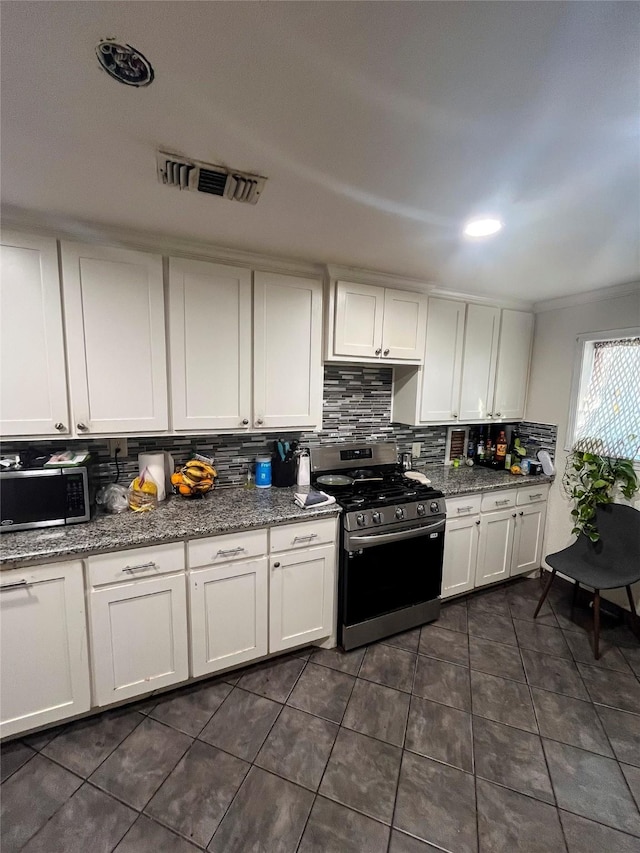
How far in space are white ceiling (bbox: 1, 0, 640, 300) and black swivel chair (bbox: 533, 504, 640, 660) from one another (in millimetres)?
1813

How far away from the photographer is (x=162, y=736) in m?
1.60

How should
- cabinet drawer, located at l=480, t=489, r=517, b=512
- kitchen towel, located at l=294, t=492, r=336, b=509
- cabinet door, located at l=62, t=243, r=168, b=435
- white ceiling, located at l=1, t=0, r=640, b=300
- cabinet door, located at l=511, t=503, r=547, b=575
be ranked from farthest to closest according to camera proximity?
1. cabinet door, located at l=511, t=503, r=547, b=575
2. cabinet drawer, located at l=480, t=489, r=517, b=512
3. kitchen towel, located at l=294, t=492, r=336, b=509
4. cabinet door, located at l=62, t=243, r=168, b=435
5. white ceiling, located at l=1, t=0, r=640, b=300

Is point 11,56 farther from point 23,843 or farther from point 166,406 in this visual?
point 23,843

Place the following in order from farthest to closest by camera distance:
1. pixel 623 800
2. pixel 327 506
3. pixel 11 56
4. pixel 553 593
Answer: pixel 553 593
pixel 327 506
pixel 623 800
pixel 11 56

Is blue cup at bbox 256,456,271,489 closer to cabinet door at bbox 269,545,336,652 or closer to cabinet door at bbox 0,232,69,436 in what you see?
cabinet door at bbox 269,545,336,652

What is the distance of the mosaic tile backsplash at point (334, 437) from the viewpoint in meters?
2.06

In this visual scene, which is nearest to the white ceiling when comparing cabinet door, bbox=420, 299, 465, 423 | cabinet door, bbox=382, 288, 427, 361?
cabinet door, bbox=382, 288, 427, 361

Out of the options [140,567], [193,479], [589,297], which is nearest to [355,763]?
[140,567]

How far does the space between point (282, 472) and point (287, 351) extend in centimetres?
79

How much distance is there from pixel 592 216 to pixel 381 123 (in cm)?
110

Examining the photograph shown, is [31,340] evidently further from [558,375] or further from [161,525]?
[558,375]

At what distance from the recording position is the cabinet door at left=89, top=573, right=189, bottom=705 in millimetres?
1576

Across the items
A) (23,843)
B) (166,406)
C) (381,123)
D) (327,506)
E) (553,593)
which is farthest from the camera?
(553,593)

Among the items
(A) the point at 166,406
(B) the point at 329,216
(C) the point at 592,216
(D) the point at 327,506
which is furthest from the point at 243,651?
(C) the point at 592,216
